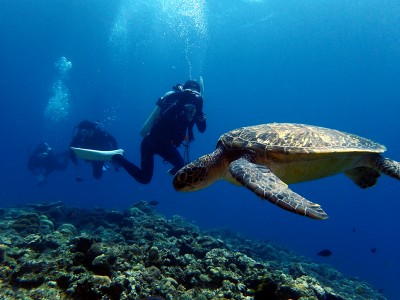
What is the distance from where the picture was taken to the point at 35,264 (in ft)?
12.2

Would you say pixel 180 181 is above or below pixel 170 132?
below

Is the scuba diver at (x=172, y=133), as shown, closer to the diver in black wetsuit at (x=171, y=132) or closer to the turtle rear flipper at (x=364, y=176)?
the diver in black wetsuit at (x=171, y=132)

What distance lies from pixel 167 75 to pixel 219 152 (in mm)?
95153

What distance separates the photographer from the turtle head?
13.1ft

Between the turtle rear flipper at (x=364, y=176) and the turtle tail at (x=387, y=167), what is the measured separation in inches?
15.3

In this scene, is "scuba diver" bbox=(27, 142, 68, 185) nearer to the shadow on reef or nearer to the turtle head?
the shadow on reef

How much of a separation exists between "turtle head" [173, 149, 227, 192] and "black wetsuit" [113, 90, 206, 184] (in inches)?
167

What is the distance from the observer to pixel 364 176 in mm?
5254

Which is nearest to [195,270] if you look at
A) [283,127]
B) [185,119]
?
[283,127]

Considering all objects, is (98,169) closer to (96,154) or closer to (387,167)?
(96,154)

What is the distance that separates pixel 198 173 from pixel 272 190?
1.40 meters

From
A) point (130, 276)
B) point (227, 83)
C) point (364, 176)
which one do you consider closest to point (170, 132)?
point (364, 176)

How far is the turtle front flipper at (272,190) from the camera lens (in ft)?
8.43

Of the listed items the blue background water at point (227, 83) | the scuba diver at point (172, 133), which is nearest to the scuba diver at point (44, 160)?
the scuba diver at point (172, 133)
